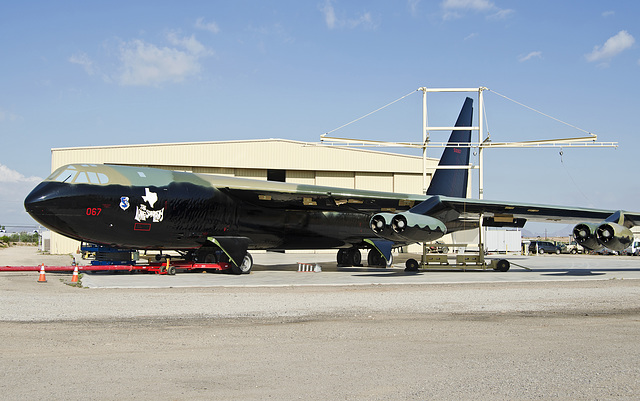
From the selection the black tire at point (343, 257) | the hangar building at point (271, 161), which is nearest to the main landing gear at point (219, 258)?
the black tire at point (343, 257)

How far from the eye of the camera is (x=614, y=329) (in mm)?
9609

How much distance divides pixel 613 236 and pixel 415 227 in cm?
781

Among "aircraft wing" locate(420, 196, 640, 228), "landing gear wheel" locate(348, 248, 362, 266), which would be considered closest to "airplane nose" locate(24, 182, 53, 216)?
"aircraft wing" locate(420, 196, 640, 228)

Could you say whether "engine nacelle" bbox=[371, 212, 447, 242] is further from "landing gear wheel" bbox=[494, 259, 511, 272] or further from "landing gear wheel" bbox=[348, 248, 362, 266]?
"landing gear wheel" bbox=[348, 248, 362, 266]

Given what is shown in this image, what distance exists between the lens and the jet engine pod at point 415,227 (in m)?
20.7

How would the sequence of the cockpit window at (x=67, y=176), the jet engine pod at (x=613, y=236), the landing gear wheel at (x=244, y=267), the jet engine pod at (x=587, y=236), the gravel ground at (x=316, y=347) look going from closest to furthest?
the gravel ground at (x=316, y=347)
the cockpit window at (x=67, y=176)
the jet engine pod at (x=613, y=236)
the landing gear wheel at (x=244, y=267)
the jet engine pod at (x=587, y=236)

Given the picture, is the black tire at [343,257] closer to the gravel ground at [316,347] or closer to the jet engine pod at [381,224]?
the jet engine pod at [381,224]

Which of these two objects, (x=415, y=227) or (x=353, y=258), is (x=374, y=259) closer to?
(x=353, y=258)

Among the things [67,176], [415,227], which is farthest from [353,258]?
[67,176]

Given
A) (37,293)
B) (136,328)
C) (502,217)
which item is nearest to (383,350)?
(136,328)

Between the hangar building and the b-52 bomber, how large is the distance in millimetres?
17634

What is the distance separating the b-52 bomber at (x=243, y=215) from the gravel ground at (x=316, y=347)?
5.15m

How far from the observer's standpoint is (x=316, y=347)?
790 cm

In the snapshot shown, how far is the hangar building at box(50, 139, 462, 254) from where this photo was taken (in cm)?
4303
